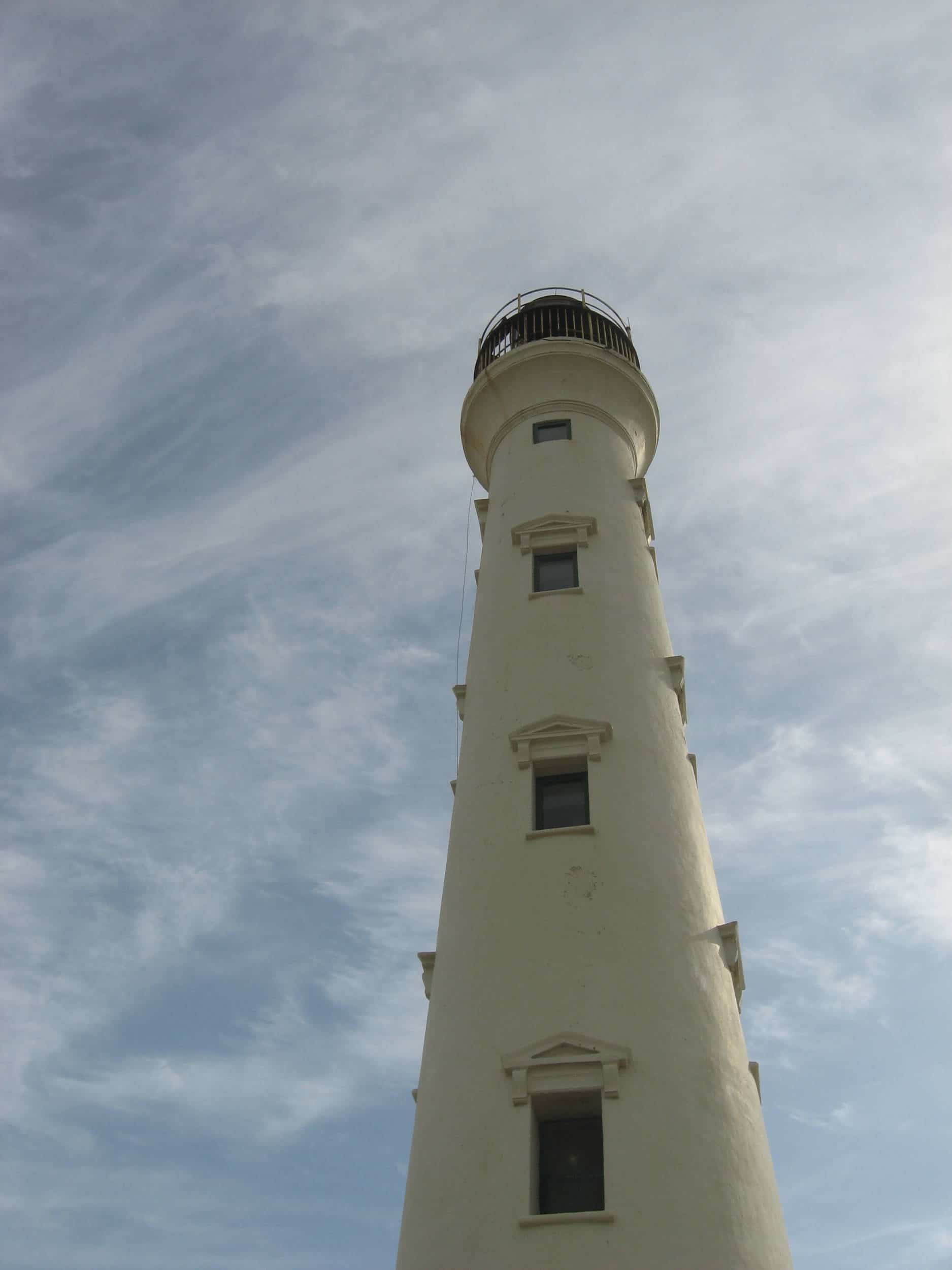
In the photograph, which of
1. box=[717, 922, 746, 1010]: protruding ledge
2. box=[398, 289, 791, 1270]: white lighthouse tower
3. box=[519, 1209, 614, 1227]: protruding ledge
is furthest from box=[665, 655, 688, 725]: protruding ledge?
box=[519, 1209, 614, 1227]: protruding ledge

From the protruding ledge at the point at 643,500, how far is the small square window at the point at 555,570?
8.40 feet

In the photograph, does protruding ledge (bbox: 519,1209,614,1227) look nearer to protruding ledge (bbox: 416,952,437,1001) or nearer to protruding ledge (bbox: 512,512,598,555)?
protruding ledge (bbox: 416,952,437,1001)

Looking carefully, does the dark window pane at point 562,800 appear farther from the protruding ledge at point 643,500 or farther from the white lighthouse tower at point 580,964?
the protruding ledge at point 643,500

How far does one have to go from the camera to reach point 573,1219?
13070 mm

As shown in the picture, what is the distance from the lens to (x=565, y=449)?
A: 2414 cm

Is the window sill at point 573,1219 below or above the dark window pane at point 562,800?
below

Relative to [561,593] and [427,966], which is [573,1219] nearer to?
[427,966]

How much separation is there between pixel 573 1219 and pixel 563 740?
23.0 ft

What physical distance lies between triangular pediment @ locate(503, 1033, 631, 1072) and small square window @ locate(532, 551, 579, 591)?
8768mm

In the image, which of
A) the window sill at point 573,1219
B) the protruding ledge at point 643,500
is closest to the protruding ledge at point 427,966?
the window sill at point 573,1219

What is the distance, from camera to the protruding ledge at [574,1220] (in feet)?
42.8

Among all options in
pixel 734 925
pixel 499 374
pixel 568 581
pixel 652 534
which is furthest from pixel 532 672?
pixel 499 374

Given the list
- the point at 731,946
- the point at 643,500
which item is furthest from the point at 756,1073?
the point at 643,500

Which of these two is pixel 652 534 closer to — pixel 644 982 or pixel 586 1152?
pixel 644 982
